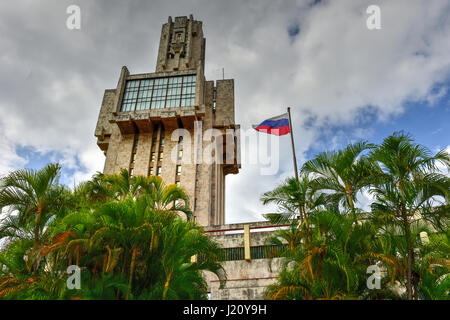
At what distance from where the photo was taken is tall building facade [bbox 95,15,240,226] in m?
36.8

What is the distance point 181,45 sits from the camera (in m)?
49.2

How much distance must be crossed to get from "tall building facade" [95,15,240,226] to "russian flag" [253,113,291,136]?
61.5 ft

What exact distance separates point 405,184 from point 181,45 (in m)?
45.7

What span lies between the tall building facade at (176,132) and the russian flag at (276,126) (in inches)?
738

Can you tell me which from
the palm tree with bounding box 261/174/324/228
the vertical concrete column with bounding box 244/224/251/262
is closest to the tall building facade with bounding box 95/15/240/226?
the vertical concrete column with bounding box 244/224/251/262

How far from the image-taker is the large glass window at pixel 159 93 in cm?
3934

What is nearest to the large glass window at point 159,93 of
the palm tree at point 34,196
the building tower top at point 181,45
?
the building tower top at point 181,45

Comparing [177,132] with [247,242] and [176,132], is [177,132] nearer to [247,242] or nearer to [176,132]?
[176,132]

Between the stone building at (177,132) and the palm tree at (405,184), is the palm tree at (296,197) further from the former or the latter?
the stone building at (177,132)

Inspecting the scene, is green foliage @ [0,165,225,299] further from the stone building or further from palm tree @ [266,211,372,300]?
the stone building
